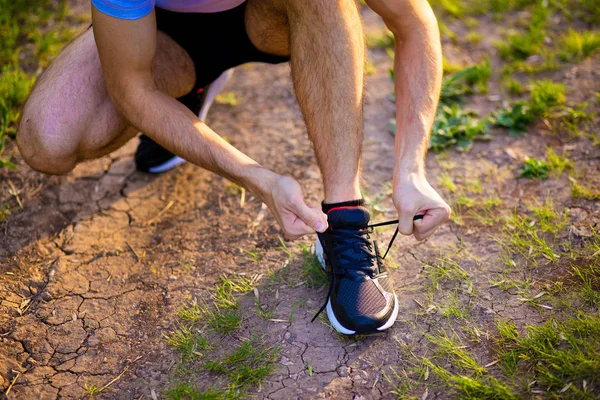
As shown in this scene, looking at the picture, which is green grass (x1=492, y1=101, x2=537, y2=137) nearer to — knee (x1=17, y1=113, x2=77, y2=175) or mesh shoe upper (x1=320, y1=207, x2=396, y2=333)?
mesh shoe upper (x1=320, y1=207, x2=396, y2=333)

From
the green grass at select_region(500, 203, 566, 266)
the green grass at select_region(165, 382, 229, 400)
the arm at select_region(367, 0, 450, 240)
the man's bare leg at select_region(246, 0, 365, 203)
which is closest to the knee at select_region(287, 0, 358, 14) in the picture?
the man's bare leg at select_region(246, 0, 365, 203)

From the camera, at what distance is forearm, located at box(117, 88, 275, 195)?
2039 millimetres

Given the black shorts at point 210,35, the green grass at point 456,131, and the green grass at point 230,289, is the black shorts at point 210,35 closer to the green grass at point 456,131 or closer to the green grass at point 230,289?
the green grass at point 230,289

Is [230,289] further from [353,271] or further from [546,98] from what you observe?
[546,98]

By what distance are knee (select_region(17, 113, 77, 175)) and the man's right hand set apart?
0.96 m

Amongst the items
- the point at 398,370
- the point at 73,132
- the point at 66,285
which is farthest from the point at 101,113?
the point at 398,370

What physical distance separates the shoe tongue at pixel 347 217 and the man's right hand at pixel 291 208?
18cm

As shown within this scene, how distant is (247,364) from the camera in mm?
2064

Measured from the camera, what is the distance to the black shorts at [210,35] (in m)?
2.44

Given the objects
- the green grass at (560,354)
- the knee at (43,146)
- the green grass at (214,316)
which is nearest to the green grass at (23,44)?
the knee at (43,146)

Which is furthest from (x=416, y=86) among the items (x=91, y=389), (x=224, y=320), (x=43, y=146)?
(x=91, y=389)

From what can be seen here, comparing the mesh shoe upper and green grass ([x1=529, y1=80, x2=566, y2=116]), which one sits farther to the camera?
green grass ([x1=529, y1=80, x2=566, y2=116])

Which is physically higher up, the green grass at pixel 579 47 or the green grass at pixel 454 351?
the green grass at pixel 579 47

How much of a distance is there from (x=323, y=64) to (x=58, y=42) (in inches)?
89.4
